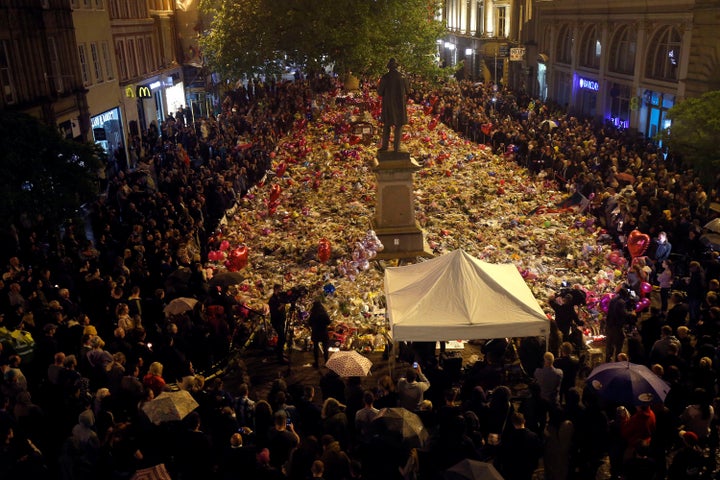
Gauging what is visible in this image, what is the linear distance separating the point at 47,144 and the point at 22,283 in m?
3.75

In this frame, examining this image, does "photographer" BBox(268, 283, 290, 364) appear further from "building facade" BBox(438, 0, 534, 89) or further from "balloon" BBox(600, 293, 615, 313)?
"building facade" BBox(438, 0, 534, 89)

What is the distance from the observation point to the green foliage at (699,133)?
19.0m

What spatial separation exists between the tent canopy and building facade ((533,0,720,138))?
20.3 meters

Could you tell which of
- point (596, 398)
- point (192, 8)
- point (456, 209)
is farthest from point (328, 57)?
point (596, 398)

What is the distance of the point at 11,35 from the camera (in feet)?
79.8

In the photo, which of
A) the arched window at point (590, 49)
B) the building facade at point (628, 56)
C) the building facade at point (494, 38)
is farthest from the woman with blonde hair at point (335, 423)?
the building facade at point (494, 38)

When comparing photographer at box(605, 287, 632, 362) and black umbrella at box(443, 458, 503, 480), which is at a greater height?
black umbrella at box(443, 458, 503, 480)

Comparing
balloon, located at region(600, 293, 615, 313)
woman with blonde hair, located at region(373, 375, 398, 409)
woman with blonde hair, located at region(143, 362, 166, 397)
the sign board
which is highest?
the sign board

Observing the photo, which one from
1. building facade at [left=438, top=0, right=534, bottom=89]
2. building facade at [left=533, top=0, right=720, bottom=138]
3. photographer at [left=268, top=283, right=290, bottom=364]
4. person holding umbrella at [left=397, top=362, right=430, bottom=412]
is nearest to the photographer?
person holding umbrella at [left=397, top=362, right=430, bottom=412]

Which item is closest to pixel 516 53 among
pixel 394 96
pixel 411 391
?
pixel 394 96

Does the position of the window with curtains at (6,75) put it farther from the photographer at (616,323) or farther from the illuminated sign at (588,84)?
the illuminated sign at (588,84)

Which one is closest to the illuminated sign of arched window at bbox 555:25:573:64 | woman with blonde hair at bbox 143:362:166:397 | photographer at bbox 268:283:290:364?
arched window at bbox 555:25:573:64

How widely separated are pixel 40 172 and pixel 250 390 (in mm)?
7135

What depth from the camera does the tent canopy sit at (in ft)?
33.2
